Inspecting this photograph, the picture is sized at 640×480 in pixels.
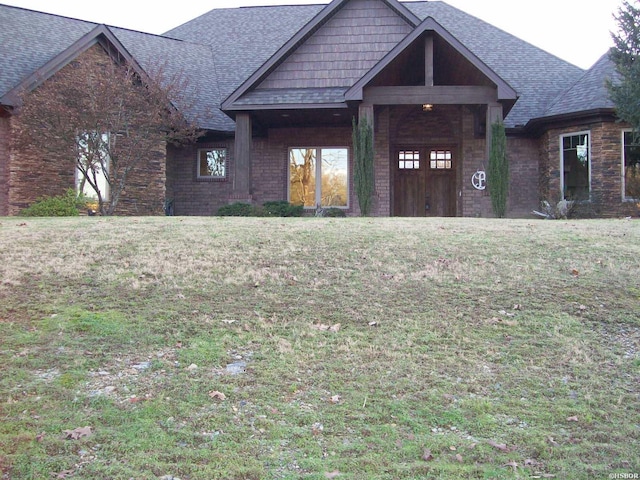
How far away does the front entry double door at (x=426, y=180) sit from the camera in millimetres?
18750

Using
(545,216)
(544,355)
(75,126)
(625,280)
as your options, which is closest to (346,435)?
(544,355)

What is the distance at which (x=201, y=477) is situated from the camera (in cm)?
358

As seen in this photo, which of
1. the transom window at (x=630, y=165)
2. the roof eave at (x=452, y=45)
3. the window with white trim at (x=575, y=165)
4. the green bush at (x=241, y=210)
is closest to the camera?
the roof eave at (x=452, y=45)

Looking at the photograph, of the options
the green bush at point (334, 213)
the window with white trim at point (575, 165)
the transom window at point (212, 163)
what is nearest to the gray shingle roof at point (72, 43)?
the transom window at point (212, 163)

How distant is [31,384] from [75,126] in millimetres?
10964

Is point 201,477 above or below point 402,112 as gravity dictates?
below

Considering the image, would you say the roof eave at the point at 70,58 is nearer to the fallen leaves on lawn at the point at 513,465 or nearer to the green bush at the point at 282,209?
the green bush at the point at 282,209

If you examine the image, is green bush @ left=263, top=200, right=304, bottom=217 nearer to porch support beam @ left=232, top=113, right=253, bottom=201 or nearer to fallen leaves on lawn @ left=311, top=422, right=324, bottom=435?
porch support beam @ left=232, top=113, right=253, bottom=201

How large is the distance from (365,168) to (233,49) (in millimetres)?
9754

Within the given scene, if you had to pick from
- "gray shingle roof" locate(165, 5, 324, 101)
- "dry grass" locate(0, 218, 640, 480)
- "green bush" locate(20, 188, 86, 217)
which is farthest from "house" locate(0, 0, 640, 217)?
"dry grass" locate(0, 218, 640, 480)

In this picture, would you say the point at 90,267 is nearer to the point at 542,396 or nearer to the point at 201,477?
the point at 201,477

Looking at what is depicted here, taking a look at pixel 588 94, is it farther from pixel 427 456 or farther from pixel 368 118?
pixel 427 456

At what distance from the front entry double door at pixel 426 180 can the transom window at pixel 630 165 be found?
4677 millimetres

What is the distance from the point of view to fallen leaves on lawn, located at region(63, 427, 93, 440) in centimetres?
392
